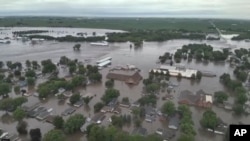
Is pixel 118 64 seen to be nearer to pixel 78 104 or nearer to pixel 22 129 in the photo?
pixel 78 104

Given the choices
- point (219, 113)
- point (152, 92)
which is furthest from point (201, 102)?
point (152, 92)

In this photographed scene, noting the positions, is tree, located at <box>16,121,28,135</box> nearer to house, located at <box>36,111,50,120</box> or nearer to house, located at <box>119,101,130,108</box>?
house, located at <box>36,111,50,120</box>

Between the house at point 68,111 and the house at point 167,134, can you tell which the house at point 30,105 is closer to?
the house at point 68,111

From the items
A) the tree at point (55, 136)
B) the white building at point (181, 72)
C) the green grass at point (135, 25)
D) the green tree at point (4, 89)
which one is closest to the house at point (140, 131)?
the tree at point (55, 136)

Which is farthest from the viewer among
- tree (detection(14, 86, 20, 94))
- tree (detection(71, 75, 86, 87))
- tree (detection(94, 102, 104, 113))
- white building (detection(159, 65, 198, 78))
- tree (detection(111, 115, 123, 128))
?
white building (detection(159, 65, 198, 78))

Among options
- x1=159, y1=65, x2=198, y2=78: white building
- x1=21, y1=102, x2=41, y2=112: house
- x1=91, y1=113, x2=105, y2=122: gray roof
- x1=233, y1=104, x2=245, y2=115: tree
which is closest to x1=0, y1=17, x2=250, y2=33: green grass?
x1=159, y1=65, x2=198, y2=78: white building

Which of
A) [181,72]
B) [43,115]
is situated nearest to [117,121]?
[43,115]
